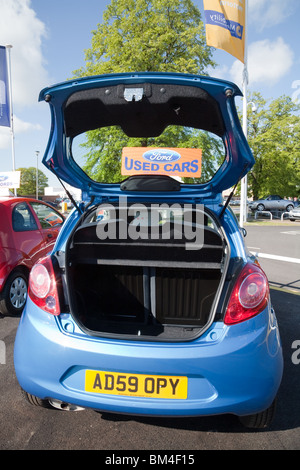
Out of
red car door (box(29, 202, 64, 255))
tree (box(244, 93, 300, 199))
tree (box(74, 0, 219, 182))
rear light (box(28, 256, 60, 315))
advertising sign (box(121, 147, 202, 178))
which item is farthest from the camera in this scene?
tree (box(244, 93, 300, 199))

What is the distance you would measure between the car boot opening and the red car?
123 cm

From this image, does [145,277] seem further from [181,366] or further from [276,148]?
[276,148]

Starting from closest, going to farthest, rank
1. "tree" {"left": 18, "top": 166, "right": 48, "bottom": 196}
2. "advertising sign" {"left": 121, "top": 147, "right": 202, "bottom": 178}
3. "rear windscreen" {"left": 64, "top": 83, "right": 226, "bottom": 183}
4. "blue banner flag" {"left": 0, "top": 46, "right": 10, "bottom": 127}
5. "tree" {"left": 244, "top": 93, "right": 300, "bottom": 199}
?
"rear windscreen" {"left": 64, "top": 83, "right": 226, "bottom": 183} → "advertising sign" {"left": 121, "top": 147, "right": 202, "bottom": 178} → "blue banner flag" {"left": 0, "top": 46, "right": 10, "bottom": 127} → "tree" {"left": 244, "top": 93, "right": 300, "bottom": 199} → "tree" {"left": 18, "top": 166, "right": 48, "bottom": 196}

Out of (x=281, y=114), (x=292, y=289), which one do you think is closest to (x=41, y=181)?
(x=281, y=114)

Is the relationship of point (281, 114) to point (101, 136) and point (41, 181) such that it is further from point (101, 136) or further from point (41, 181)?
point (41, 181)

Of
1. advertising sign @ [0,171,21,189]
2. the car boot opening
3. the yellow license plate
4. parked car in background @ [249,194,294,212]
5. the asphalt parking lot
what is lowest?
parked car in background @ [249,194,294,212]

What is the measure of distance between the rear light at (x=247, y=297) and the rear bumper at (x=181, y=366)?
44mm

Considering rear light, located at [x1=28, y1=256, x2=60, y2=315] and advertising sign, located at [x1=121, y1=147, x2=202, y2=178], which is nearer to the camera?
rear light, located at [x1=28, y1=256, x2=60, y2=315]

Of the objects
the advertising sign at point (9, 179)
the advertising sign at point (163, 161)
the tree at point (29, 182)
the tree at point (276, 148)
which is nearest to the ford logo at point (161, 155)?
the advertising sign at point (163, 161)

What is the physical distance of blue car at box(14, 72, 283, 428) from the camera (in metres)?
1.72

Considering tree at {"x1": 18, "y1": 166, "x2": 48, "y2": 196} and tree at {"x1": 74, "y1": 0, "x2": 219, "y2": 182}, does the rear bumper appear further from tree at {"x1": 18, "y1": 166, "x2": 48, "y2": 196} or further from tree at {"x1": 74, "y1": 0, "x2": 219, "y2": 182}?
tree at {"x1": 18, "y1": 166, "x2": 48, "y2": 196}

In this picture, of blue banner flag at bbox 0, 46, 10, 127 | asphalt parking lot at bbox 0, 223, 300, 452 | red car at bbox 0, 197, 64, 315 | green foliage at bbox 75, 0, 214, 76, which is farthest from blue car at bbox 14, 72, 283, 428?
green foliage at bbox 75, 0, 214, 76

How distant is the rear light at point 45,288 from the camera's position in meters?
2.00
